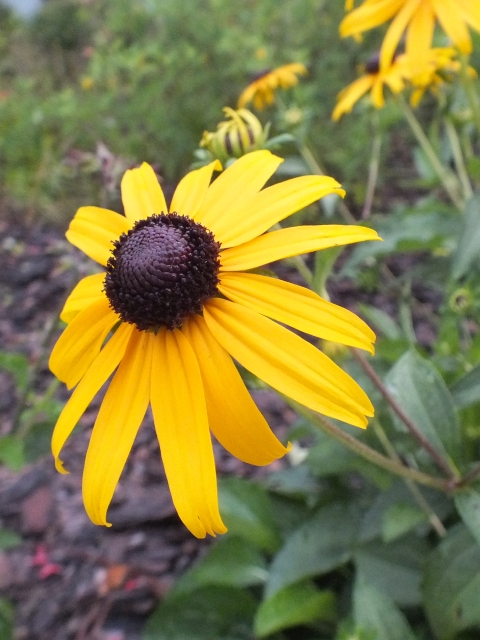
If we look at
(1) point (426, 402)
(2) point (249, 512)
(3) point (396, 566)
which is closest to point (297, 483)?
(2) point (249, 512)

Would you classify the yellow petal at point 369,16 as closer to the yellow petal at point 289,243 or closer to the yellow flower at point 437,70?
the yellow flower at point 437,70

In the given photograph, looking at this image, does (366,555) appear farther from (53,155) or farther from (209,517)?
(53,155)

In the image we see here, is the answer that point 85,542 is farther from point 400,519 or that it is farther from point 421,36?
point 421,36

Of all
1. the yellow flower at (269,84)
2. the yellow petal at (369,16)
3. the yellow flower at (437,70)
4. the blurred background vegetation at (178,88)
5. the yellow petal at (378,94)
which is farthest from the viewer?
the blurred background vegetation at (178,88)

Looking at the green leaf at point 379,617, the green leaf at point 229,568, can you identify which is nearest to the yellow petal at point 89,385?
the green leaf at point 379,617

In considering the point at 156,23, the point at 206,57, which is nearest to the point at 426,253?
the point at 206,57
